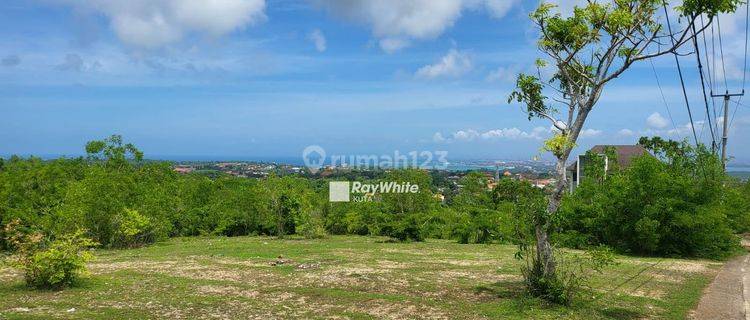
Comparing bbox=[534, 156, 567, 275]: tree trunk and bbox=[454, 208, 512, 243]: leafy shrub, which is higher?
bbox=[534, 156, 567, 275]: tree trunk

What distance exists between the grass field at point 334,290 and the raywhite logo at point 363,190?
14887 millimetres

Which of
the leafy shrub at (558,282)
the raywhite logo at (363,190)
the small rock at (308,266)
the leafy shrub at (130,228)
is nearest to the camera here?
the leafy shrub at (558,282)

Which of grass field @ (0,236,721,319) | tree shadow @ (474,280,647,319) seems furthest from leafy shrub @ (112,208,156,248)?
tree shadow @ (474,280,647,319)

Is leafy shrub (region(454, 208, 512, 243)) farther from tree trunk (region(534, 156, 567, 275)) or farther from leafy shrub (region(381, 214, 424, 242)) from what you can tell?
tree trunk (region(534, 156, 567, 275))

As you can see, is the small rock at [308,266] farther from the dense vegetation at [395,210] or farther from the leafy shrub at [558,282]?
the leafy shrub at [558,282]

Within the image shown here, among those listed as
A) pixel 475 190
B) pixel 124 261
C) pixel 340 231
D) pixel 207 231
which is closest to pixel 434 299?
pixel 124 261

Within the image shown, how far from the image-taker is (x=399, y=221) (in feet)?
74.9

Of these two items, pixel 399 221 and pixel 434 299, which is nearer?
pixel 434 299

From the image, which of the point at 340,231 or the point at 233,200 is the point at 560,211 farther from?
the point at 233,200

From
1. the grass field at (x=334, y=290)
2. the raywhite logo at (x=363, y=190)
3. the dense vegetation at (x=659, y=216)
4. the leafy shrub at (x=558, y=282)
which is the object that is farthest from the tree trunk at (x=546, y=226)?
the raywhite logo at (x=363, y=190)

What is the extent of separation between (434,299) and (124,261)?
30.8 feet

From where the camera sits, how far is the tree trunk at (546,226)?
9.20 meters

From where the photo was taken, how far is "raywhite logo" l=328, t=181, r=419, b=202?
3059cm

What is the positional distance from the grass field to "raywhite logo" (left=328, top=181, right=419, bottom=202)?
48.8ft
